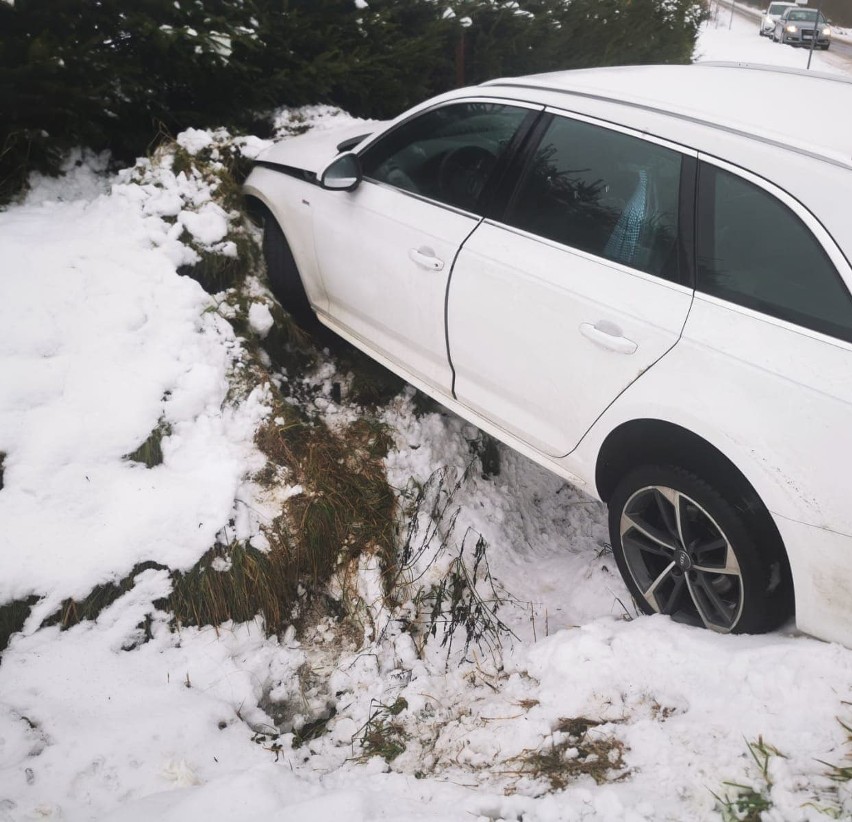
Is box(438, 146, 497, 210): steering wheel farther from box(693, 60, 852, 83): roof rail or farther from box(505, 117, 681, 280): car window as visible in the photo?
box(693, 60, 852, 83): roof rail

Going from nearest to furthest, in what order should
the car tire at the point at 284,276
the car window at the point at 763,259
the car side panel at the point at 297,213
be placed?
the car window at the point at 763,259
the car side panel at the point at 297,213
the car tire at the point at 284,276

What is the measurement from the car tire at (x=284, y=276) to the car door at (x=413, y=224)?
0.37m

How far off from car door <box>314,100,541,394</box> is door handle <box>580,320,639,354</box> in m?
0.74

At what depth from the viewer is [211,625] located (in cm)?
267

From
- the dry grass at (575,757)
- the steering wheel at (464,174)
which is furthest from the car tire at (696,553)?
the steering wheel at (464,174)

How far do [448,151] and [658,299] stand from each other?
129 centimetres

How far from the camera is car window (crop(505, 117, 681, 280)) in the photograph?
228 cm

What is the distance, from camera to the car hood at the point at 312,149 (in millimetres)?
3588

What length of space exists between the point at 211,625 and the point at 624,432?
173 cm

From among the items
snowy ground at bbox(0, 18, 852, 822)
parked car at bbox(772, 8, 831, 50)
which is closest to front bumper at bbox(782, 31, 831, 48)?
parked car at bbox(772, 8, 831, 50)

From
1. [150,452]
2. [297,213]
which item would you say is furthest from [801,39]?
[150,452]

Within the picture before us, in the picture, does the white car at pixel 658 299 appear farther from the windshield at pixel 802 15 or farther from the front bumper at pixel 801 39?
the windshield at pixel 802 15

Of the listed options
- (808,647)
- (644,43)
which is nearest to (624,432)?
(808,647)

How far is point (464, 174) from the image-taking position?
9.61 ft
